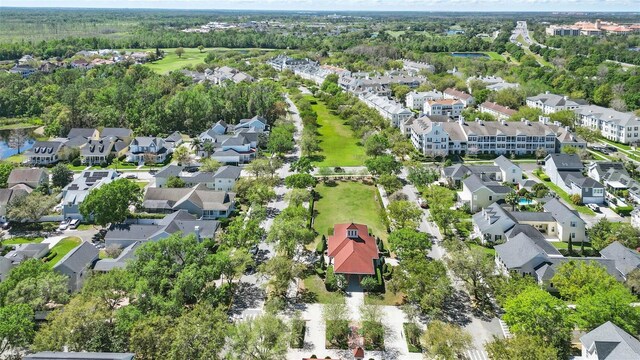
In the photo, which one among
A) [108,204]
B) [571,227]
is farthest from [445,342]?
[108,204]

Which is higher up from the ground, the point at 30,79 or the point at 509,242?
the point at 30,79

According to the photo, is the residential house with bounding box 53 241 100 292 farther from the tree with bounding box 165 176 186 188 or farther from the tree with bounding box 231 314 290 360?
the tree with bounding box 165 176 186 188

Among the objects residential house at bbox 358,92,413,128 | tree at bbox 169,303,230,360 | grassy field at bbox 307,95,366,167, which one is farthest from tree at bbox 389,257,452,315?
residential house at bbox 358,92,413,128

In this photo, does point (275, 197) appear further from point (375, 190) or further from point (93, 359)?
point (93, 359)

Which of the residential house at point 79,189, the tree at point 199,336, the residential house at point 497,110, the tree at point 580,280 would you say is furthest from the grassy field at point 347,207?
the residential house at point 497,110

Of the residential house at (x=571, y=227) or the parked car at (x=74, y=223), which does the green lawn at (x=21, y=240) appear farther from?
the residential house at (x=571, y=227)

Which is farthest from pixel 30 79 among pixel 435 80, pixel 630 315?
pixel 630 315

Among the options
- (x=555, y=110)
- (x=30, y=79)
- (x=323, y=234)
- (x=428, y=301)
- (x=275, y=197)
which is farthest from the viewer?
(x=30, y=79)
